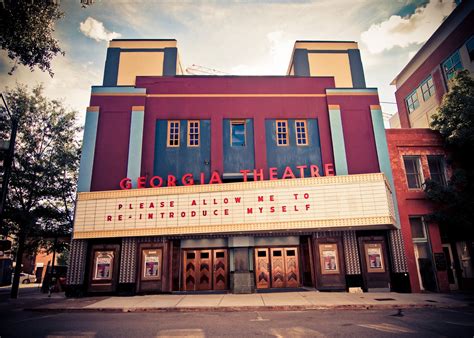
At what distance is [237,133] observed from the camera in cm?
1948

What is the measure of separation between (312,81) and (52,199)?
842 inches

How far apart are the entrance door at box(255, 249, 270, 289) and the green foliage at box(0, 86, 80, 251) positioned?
1512 centimetres

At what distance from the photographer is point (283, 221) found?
15.1 meters

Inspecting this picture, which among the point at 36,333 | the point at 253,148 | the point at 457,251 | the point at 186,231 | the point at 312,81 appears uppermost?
the point at 312,81

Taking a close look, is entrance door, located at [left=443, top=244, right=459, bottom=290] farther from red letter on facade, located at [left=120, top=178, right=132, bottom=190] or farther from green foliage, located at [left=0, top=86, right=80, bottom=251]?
green foliage, located at [left=0, top=86, right=80, bottom=251]

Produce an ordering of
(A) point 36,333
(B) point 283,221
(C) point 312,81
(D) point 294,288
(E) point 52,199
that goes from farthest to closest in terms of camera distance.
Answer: (E) point 52,199, (C) point 312,81, (D) point 294,288, (B) point 283,221, (A) point 36,333

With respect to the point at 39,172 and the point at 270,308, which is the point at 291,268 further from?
the point at 39,172

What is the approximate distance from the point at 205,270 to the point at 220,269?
894 mm

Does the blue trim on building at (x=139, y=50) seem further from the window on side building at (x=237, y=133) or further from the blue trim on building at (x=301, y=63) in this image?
the blue trim on building at (x=301, y=63)

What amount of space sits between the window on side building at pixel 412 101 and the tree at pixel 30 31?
28143 millimetres

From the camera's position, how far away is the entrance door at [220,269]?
17.6 metres

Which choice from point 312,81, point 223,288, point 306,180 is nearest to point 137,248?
point 223,288

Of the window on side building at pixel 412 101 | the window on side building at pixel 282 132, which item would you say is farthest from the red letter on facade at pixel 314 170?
the window on side building at pixel 412 101

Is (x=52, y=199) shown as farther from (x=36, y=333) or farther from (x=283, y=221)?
(x=283, y=221)
